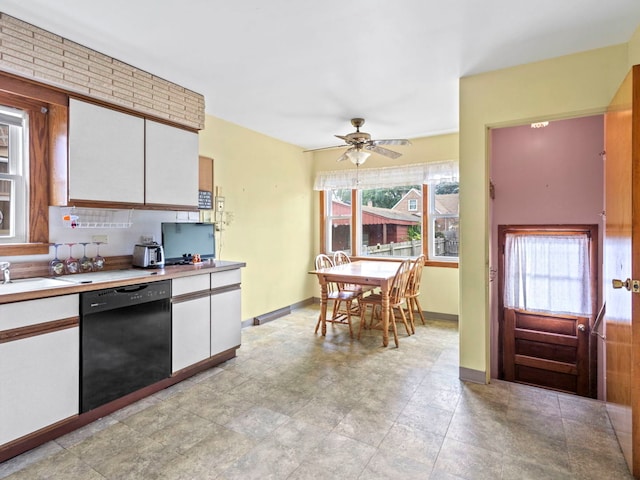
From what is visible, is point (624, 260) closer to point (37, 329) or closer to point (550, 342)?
point (550, 342)

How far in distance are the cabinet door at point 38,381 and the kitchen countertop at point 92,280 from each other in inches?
10.0

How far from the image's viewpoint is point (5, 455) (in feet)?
6.13

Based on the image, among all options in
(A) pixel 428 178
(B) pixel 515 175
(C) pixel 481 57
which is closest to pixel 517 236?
(B) pixel 515 175

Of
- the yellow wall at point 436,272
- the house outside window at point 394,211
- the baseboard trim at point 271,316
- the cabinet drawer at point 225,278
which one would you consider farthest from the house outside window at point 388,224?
the cabinet drawer at point 225,278

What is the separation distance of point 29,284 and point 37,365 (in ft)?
1.77

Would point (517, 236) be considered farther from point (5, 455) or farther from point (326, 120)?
point (5, 455)

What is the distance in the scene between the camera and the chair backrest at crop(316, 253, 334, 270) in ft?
15.0

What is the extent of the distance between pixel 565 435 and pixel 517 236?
232 centimetres

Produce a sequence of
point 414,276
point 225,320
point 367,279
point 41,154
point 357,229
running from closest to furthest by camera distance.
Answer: point 41,154 → point 225,320 → point 367,279 → point 414,276 → point 357,229

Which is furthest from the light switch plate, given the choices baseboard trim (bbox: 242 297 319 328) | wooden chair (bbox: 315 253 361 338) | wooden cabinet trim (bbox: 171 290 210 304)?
wooden chair (bbox: 315 253 361 338)

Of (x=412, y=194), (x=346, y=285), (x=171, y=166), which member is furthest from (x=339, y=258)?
(x=171, y=166)

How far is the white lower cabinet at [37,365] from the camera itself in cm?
185

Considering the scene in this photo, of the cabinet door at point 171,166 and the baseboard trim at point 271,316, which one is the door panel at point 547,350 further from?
the cabinet door at point 171,166

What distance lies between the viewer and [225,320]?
10.5 feet
